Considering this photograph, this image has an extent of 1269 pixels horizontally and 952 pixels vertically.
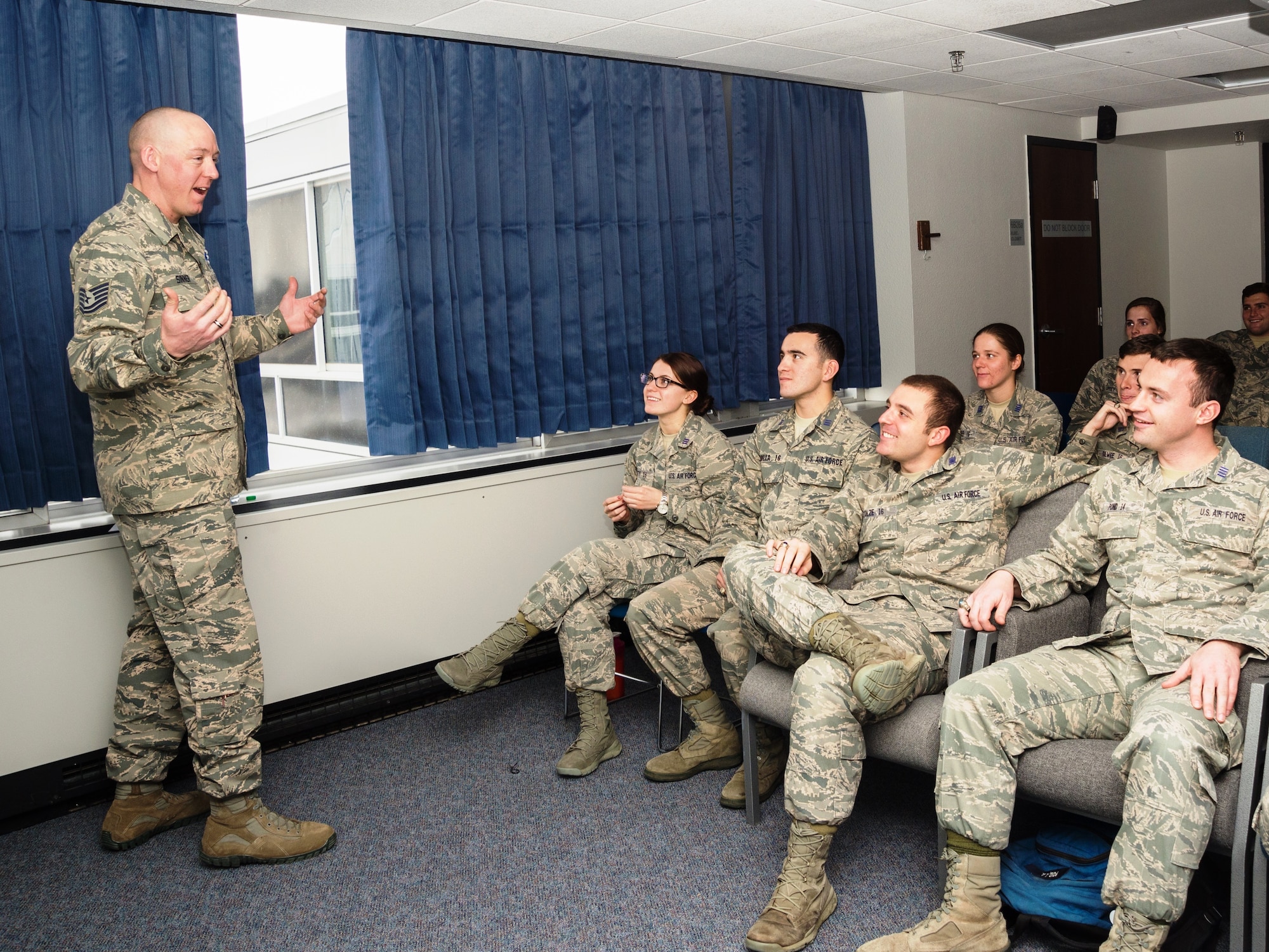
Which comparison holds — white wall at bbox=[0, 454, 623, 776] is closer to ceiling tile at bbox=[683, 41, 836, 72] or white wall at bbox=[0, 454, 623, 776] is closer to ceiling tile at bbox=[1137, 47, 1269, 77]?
ceiling tile at bbox=[683, 41, 836, 72]

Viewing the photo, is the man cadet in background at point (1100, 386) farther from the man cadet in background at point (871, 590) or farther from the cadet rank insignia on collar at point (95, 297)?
the cadet rank insignia on collar at point (95, 297)

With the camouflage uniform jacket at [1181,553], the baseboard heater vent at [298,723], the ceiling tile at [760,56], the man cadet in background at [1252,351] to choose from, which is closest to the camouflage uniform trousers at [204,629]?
the baseboard heater vent at [298,723]

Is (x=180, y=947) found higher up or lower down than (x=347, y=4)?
lower down

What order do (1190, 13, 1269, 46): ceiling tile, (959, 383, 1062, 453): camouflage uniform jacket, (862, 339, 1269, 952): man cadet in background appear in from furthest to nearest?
(1190, 13, 1269, 46): ceiling tile, (959, 383, 1062, 453): camouflage uniform jacket, (862, 339, 1269, 952): man cadet in background

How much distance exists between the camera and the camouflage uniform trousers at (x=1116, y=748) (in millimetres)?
2039

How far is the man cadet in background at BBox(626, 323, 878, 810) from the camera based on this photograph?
10.9 feet

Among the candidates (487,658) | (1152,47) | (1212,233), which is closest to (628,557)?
(487,658)

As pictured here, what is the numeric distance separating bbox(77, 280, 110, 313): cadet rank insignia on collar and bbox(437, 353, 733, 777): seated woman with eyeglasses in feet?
5.04

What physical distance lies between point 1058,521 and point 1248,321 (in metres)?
3.61

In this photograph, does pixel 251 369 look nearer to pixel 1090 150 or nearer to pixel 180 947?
pixel 180 947

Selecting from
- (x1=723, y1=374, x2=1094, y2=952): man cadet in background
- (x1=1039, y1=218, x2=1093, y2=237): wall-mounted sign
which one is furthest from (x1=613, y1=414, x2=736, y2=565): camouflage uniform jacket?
(x1=1039, y1=218, x2=1093, y2=237): wall-mounted sign

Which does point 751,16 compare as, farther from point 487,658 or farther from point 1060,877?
point 1060,877

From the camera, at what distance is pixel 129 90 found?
3.32 m

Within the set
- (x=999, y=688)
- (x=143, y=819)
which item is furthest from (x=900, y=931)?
(x=143, y=819)
